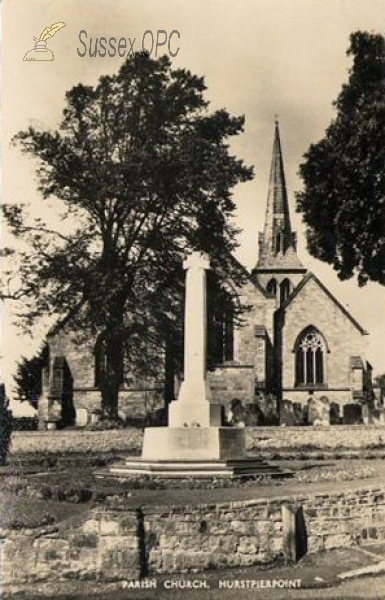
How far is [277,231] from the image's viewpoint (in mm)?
48750

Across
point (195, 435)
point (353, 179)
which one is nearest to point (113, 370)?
point (195, 435)

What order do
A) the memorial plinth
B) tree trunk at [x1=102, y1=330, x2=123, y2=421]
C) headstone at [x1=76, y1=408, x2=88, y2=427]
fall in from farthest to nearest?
headstone at [x1=76, y1=408, x2=88, y2=427] → tree trunk at [x1=102, y1=330, x2=123, y2=421] → the memorial plinth

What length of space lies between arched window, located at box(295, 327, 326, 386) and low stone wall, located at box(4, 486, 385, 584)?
30.3 m

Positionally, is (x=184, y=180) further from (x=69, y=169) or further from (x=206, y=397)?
(x=206, y=397)

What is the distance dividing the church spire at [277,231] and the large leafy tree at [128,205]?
19.7 meters

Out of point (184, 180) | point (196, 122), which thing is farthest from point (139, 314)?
point (196, 122)

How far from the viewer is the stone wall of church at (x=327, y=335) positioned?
39750mm

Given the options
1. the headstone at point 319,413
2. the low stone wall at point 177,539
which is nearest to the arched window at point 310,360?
the headstone at point 319,413

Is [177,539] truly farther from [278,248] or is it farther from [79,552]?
[278,248]

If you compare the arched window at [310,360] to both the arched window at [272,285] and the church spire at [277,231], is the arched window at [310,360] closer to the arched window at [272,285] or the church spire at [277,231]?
the arched window at [272,285]

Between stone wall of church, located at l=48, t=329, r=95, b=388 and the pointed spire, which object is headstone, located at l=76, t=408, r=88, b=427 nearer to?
stone wall of church, located at l=48, t=329, r=95, b=388

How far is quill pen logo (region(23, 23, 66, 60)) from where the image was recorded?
476 inches

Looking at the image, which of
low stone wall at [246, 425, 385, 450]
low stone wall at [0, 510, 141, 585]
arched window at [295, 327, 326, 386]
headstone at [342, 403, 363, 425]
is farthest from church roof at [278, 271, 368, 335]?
low stone wall at [0, 510, 141, 585]

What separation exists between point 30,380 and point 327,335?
18179 millimetres
